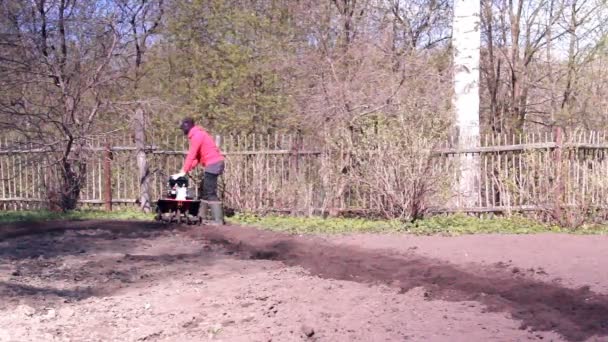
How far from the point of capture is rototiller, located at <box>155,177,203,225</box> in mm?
11406

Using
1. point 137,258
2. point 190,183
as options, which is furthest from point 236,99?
point 137,258

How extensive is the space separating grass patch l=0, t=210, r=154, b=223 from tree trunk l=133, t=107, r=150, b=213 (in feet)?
1.09

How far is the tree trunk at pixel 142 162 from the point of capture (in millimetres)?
14156

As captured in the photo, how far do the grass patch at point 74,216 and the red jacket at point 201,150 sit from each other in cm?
176

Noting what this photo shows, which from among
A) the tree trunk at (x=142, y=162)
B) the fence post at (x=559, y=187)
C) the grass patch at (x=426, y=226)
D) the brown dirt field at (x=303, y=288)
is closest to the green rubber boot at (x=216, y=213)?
the grass patch at (x=426, y=226)

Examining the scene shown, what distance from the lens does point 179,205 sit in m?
11.5

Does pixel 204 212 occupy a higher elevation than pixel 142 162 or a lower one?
lower

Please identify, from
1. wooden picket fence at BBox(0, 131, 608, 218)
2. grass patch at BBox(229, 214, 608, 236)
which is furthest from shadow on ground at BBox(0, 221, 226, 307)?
wooden picket fence at BBox(0, 131, 608, 218)

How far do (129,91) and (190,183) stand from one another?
682 centimetres

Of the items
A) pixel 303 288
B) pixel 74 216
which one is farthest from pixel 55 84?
pixel 303 288

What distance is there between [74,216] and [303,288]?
7866mm

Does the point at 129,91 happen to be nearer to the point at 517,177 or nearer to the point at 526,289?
the point at 517,177

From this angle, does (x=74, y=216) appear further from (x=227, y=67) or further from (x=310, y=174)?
(x=227, y=67)

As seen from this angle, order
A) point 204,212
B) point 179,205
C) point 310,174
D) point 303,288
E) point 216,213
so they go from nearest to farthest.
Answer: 1. point 303,288
2. point 179,205
3. point 216,213
4. point 204,212
5. point 310,174
